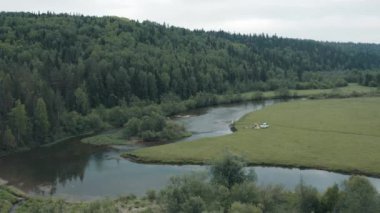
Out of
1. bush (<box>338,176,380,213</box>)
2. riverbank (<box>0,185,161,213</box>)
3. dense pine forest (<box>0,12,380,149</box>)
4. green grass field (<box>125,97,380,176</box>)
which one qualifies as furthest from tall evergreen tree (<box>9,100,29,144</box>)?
bush (<box>338,176,380,213</box>)

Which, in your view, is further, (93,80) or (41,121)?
(93,80)

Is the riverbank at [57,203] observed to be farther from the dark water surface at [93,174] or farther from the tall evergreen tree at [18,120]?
the tall evergreen tree at [18,120]

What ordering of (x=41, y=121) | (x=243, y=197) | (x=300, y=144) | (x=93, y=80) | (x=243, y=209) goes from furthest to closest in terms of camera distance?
1. (x=93, y=80)
2. (x=41, y=121)
3. (x=300, y=144)
4. (x=243, y=197)
5. (x=243, y=209)

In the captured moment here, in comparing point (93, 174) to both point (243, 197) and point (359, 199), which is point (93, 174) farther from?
point (359, 199)

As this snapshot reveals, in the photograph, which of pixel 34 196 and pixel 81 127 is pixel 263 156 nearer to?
pixel 34 196

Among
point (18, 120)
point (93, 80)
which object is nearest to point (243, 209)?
point (18, 120)

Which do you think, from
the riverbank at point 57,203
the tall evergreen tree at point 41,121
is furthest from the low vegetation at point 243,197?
the tall evergreen tree at point 41,121

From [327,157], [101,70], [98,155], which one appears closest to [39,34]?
[101,70]

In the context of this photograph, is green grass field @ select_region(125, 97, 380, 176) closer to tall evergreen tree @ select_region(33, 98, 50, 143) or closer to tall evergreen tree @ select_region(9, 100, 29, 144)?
tall evergreen tree @ select_region(33, 98, 50, 143)
